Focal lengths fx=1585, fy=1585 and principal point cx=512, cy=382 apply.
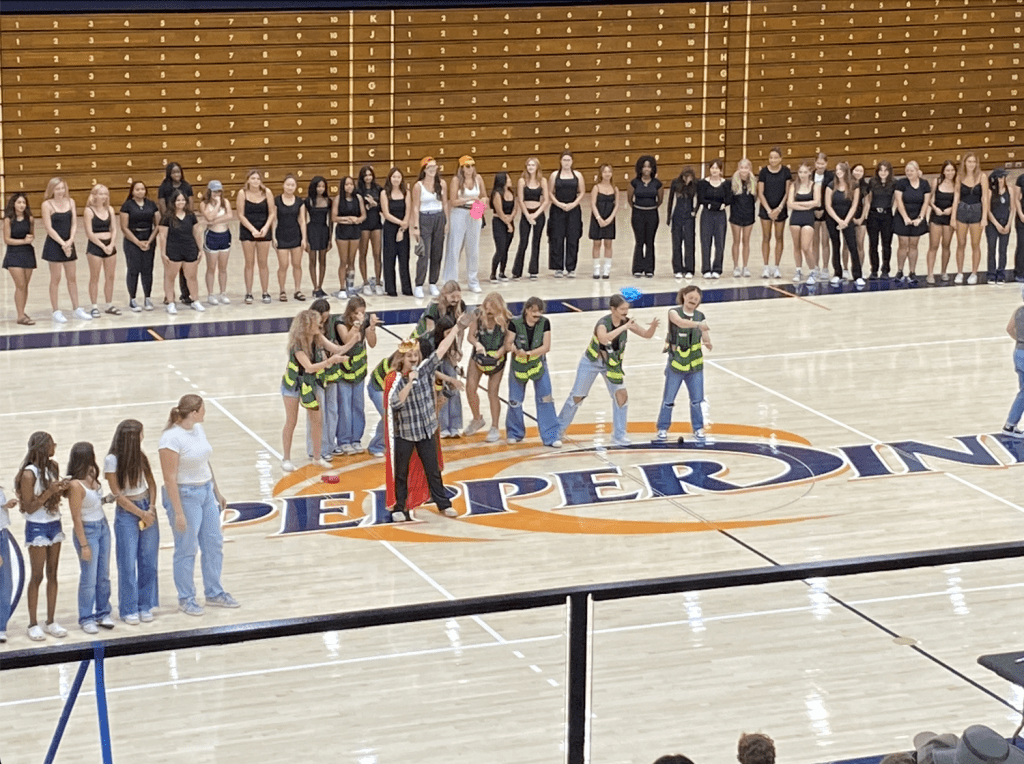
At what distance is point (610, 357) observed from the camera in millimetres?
14828

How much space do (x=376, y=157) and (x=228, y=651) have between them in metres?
24.6

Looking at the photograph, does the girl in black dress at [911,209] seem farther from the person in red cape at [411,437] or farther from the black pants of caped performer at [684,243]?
the person in red cape at [411,437]

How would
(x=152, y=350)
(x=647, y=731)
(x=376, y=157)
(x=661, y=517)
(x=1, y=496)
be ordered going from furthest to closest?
(x=376, y=157), (x=152, y=350), (x=661, y=517), (x=1, y=496), (x=647, y=731)

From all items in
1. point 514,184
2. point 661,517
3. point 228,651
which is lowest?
point 661,517

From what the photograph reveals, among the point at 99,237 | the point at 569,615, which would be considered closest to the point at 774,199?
the point at 99,237

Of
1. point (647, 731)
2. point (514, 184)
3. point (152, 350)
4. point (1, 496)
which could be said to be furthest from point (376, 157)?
point (647, 731)

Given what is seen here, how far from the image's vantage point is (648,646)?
6.16 metres

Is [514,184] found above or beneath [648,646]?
above

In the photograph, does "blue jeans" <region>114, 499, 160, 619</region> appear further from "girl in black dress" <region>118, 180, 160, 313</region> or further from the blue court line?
"girl in black dress" <region>118, 180, 160, 313</region>

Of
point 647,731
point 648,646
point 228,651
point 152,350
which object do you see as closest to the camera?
point 228,651

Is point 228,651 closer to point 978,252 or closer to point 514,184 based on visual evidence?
point 978,252

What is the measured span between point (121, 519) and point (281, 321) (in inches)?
394

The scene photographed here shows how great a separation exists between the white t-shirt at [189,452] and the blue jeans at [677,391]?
5.46 m

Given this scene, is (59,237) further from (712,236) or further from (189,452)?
(189,452)
